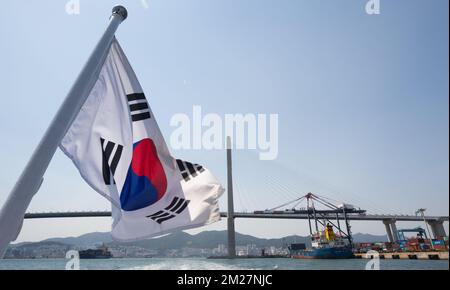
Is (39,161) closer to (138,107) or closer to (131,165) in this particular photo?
(131,165)

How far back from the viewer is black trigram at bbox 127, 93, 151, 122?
2.62 metres

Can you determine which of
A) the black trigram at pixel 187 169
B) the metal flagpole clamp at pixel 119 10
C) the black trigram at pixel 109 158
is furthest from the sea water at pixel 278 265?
the metal flagpole clamp at pixel 119 10

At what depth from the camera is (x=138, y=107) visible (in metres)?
2.63

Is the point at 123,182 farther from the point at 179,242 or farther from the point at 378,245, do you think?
the point at 179,242

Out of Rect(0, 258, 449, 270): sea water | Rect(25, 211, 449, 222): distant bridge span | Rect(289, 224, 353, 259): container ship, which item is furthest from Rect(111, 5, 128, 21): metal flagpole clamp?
Rect(289, 224, 353, 259): container ship

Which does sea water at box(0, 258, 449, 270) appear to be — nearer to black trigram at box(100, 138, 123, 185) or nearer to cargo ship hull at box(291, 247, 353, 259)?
cargo ship hull at box(291, 247, 353, 259)

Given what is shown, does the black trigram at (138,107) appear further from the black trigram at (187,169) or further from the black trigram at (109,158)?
the black trigram at (187,169)

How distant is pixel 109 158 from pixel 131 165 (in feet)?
0.65

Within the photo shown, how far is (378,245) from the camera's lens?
52656mm

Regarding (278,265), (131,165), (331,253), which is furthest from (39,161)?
(331,253)

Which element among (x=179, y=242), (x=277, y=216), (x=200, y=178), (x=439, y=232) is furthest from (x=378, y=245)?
(x=179, y=242)

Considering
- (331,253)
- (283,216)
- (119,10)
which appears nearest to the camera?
(119,10)

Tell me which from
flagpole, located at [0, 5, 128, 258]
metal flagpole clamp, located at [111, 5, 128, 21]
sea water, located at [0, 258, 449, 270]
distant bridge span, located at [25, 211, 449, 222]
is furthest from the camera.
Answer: distant bridge span, located at [25, 211, 449, 222]
